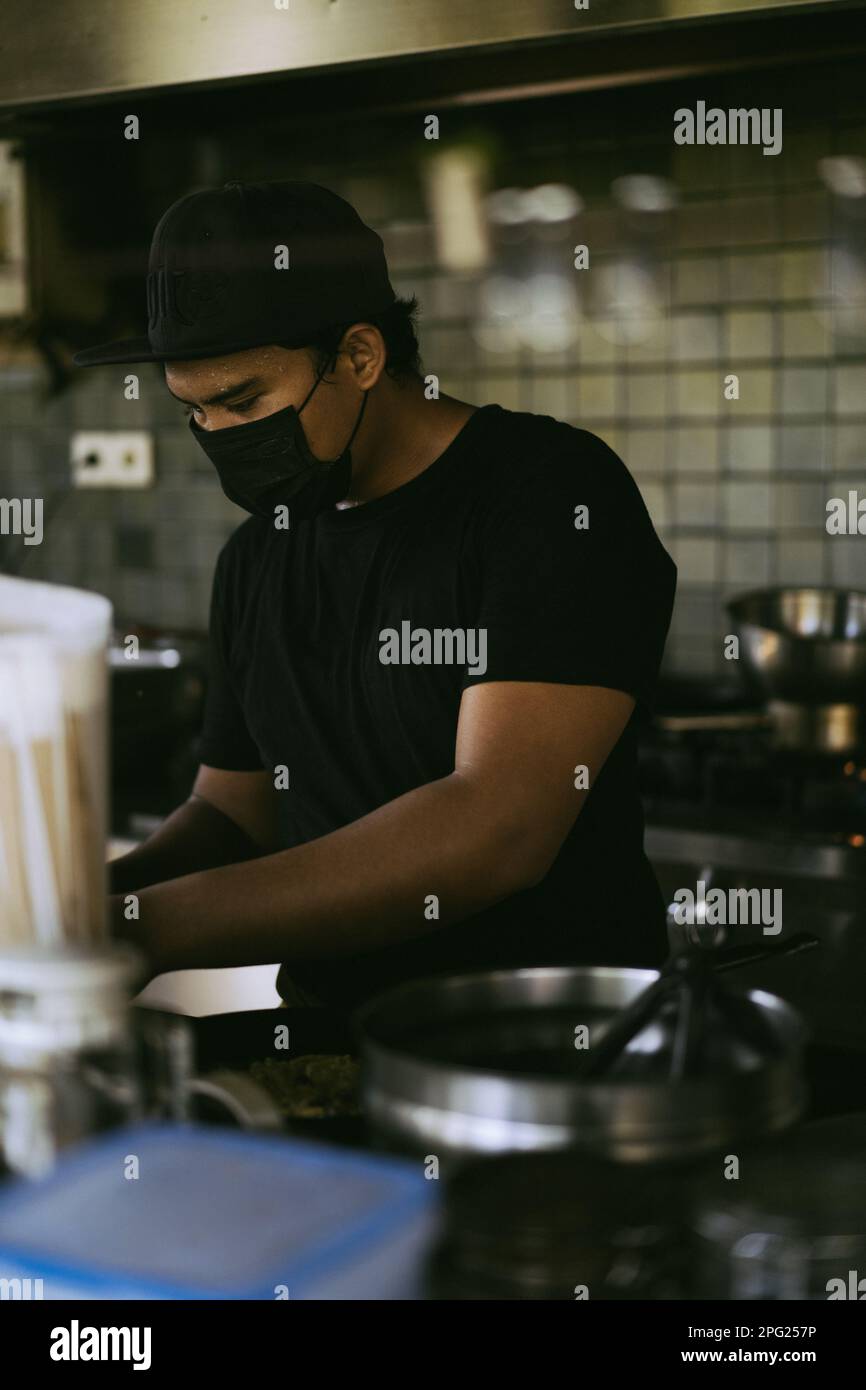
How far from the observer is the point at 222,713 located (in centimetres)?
171

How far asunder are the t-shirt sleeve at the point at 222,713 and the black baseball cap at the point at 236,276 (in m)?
0.37

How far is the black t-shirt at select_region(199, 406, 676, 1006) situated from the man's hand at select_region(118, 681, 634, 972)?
0.04 metres

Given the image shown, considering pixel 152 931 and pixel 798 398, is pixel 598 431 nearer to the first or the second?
pixel 798 398

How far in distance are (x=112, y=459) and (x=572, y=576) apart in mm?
2258

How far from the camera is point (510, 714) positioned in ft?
4.17

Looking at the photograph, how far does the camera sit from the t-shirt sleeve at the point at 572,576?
130 cm

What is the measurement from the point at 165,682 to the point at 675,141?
4.27 feet

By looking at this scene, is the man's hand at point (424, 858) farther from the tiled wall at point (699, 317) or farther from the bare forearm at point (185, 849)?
the tiled wall at point (699, 317)

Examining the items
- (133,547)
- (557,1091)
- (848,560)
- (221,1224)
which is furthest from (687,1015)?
(133,547)

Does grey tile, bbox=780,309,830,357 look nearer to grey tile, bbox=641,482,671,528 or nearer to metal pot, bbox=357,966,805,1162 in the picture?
grey tile, bbox=641,482,671,528

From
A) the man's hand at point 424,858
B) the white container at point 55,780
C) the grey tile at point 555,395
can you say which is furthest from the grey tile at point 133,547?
the white container at point 55,780

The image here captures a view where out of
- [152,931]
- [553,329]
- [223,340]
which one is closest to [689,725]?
[553,329]

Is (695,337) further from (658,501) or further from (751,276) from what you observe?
(658,501)
